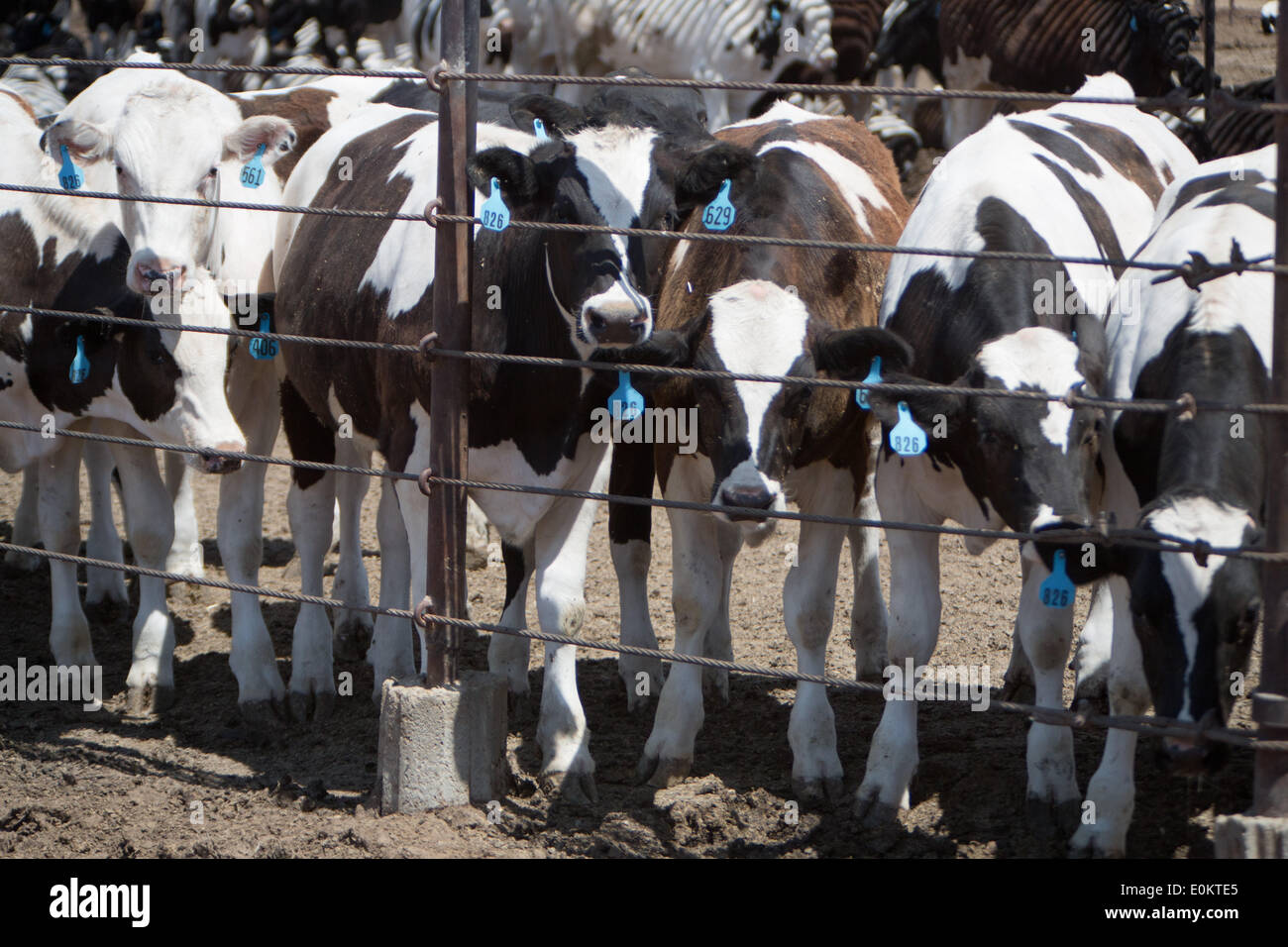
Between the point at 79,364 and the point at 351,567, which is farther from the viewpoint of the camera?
the point at 351,567

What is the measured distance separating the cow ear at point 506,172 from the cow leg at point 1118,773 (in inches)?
83.3

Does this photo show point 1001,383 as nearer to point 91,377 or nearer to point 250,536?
point 250,536

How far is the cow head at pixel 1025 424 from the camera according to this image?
164 inches

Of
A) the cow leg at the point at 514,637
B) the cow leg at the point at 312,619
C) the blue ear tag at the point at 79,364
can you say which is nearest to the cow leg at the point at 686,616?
the cow leg at the point at 514,637

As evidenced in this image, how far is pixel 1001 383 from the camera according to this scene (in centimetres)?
423

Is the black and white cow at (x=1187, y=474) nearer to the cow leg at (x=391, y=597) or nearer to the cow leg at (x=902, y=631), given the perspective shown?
the cow leg at (x=902, y=631)

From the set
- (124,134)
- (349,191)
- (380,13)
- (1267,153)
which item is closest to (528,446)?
(349,191)

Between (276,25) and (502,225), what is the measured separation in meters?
8.34

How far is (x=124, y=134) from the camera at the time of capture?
5.41 meters

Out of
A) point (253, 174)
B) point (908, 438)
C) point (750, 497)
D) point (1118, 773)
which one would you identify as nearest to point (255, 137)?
point (253, 174)

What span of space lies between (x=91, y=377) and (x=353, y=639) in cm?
168

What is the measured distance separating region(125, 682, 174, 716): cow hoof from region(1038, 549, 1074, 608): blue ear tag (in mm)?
3595

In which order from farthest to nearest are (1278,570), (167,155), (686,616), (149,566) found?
(149,566)
(167,155)
(686,616)
(1278,570)

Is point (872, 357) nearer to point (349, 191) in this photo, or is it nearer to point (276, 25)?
point (349, 191)
